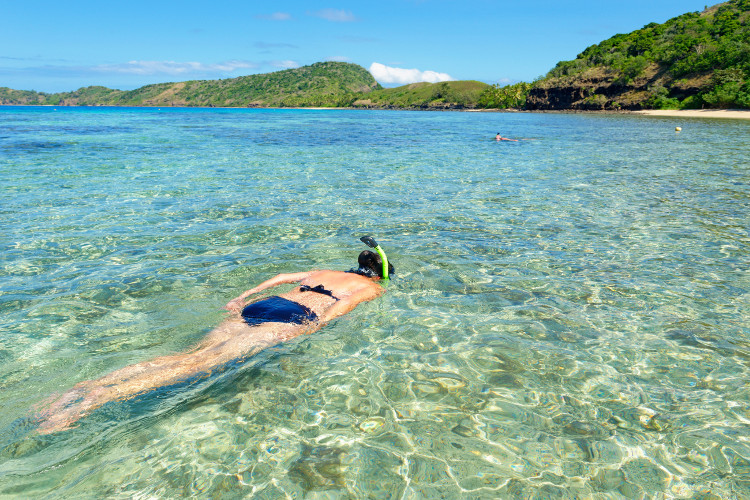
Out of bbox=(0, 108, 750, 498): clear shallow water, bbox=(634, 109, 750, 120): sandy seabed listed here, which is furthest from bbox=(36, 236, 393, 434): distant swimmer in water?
bbox=(634, 109, 750, 120): sandy seabed

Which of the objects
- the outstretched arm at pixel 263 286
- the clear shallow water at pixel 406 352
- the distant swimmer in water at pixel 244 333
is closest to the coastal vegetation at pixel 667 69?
the clear shallow water at pixel 406 352

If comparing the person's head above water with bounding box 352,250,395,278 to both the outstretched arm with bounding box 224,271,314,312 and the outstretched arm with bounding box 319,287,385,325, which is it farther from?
the outstretched arm with bounding box 224,271,314,312

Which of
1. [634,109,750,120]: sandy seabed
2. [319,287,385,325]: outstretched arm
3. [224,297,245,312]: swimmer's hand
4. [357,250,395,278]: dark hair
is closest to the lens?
[319,287,385,325]: outstretched arm

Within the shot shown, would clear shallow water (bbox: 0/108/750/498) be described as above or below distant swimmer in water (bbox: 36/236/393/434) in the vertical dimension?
below

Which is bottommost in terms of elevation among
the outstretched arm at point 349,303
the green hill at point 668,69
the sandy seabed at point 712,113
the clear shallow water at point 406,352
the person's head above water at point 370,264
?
the clear shallow water at point 406,352

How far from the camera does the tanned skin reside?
4267 mm

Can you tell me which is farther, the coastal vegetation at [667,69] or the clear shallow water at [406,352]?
the coastal vegetation at [667,69]

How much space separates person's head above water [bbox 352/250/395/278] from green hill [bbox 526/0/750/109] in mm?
89944

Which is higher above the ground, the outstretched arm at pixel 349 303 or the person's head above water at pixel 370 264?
the person's head above water at pixel 370 264

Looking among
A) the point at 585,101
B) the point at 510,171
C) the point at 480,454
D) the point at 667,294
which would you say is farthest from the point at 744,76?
the point at 480,454

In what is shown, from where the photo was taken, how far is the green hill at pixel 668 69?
80.1 meters

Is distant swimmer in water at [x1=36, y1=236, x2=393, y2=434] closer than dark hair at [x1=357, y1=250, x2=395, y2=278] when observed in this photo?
Yes

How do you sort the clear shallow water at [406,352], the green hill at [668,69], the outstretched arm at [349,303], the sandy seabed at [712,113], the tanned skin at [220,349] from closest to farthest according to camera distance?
the clear shallow water at [406,352] < the tanned skin at [220,349] < the outstretched arm at [349,303] < the sandy seabed at [712,113] < the green hill at [668,69]

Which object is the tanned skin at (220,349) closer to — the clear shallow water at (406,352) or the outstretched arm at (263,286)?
the outstretched arm at (263,286)
